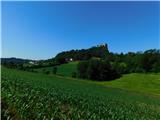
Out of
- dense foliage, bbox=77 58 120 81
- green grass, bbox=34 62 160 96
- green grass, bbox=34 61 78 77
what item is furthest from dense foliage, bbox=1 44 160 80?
green grass, bbox=34 62 160 96

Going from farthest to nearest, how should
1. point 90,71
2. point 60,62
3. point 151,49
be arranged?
point 151,49 → point 60,62 → point 90,71

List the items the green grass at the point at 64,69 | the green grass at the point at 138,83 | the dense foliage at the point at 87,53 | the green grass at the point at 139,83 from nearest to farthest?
the green grass at the point at 138,83 → the green grass at the point at 139,83 → the green grass at the point at 64,69 → the dense foliage at the point at 87,53

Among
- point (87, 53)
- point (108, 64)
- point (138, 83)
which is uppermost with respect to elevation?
point (87, 53)

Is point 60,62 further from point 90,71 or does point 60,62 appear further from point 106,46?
point 106,46

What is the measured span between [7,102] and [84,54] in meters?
153

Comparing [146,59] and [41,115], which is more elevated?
[146,59]

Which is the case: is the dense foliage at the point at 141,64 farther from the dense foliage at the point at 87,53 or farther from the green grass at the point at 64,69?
the dense foliage at the point at 87,53

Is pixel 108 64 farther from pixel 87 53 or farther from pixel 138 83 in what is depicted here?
pixel 87 53

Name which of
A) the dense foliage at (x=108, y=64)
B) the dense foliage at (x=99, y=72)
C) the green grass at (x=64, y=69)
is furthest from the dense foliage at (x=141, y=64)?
the green grass at (x=64, y=69)

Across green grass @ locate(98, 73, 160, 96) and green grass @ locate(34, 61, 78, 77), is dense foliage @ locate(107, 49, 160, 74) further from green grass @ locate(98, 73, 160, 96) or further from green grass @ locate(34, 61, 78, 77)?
green grass @ locate(98, 73, 160, 96)

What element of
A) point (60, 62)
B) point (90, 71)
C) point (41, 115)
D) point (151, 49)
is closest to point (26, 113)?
point (41, 115)

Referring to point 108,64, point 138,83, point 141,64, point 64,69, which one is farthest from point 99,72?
point 141,64

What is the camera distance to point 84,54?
168 m

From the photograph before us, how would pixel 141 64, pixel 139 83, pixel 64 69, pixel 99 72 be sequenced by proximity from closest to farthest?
pixel 139 83 < pixel 99 72 < pixel 64 69 < pixel 141 64
